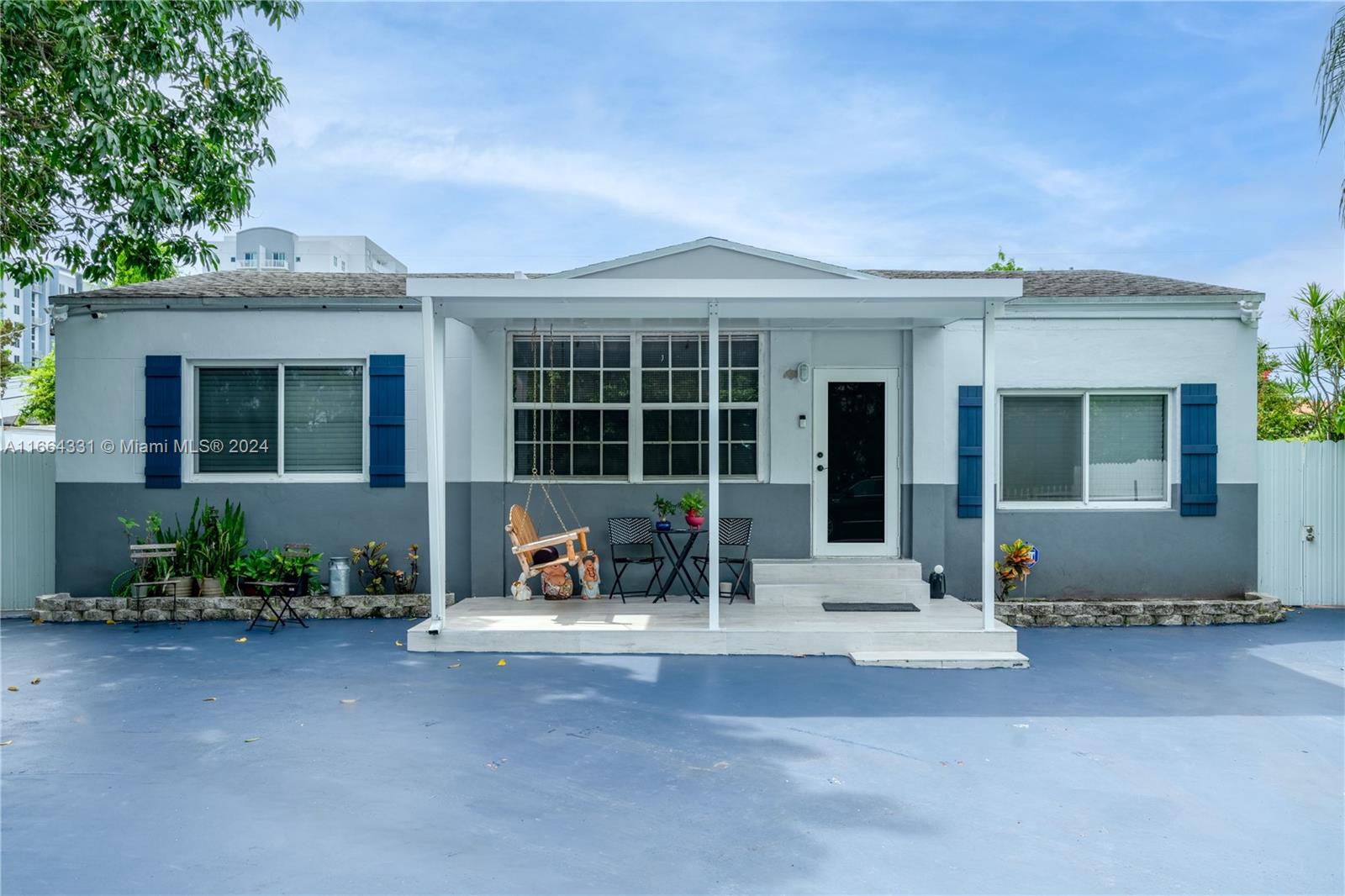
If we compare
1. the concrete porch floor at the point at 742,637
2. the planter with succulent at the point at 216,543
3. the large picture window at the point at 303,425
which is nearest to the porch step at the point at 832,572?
the concrete porch floor at the point at 742,637

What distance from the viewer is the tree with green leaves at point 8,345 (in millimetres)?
14945

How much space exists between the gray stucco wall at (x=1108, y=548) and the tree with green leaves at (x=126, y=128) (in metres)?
8.47

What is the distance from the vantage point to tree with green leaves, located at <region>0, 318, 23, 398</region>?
1495 centimetres

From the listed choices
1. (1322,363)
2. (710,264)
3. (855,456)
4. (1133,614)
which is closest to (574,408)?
(710,264)

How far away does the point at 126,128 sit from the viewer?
25.8 ft

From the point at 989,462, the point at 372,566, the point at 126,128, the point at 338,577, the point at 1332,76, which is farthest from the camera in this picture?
the point at 372,566

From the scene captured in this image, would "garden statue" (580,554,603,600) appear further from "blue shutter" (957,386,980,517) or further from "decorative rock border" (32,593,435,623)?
"blue shutter" (957,386,980,517)

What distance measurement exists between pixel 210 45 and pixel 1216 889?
428 inches

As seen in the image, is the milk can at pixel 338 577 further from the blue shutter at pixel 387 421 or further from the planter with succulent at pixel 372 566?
the blue shutter at pixel 387 421


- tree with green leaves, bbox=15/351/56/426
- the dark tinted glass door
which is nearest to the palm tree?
the dark tinted glass door

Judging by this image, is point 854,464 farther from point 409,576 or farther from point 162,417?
point 162,417

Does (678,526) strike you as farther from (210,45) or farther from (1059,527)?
(210,45)

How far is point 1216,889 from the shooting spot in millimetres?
3279

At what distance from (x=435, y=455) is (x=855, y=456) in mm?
4231
